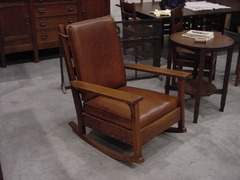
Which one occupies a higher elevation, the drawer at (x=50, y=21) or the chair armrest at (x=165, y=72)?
the drawer at (x=50, y=21)

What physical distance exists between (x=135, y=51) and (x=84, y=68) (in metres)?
1.28

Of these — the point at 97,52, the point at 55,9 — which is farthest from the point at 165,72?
the point at 55,9

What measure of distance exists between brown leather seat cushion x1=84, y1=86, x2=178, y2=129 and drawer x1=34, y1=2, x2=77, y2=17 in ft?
6.91

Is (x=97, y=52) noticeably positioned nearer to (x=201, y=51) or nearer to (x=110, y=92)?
(x=110, y=92)

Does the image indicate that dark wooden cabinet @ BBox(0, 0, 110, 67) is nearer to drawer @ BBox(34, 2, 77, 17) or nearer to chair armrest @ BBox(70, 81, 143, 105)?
drawer @ BBox(34, 2, 77, 17)

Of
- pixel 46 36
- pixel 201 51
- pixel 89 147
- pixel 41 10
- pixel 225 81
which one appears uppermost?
pixel 41 10

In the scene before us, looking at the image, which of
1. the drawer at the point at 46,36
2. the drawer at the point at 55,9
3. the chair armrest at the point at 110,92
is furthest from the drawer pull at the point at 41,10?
the chair armrest at the point at 110,92

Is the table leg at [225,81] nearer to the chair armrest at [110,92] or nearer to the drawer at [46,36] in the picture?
the chair armrest at [110,92]

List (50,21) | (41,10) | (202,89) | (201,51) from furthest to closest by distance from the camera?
(50,21), (41,10), (202,89), (201,51)

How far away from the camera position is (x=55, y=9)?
3957 mm

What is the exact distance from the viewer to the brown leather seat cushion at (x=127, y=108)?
79.5 inches

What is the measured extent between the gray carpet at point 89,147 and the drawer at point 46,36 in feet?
3.47

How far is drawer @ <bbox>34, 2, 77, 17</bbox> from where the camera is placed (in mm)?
3857

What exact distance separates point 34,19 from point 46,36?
269 mm
